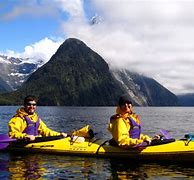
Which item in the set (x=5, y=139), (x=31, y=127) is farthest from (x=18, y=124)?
(x=5, y=139)

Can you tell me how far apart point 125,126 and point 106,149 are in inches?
97.4

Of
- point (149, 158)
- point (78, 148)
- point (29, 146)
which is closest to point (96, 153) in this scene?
point (78, 148)

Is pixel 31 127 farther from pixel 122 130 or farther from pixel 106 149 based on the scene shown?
pixel 122 130

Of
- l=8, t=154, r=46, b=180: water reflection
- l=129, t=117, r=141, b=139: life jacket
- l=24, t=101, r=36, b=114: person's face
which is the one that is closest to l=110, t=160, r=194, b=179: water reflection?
l=129, t=117, r=141, b=139: life jacket

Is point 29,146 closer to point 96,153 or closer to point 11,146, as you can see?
point 11,146

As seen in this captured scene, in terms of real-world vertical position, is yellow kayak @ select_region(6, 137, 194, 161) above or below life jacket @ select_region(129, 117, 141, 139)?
below

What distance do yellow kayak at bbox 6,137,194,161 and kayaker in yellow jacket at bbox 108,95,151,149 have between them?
69 cm

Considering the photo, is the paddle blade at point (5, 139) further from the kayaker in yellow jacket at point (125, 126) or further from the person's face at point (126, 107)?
the person's face at point (126, 107)

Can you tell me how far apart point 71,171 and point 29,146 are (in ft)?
19.8

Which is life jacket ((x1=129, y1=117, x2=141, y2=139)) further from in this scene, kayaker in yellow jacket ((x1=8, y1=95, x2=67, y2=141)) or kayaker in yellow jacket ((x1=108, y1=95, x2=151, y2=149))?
kayaker in yellow jacket ((x1=8, y1=95, x2=67, y2=141))

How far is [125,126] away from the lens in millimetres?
22859

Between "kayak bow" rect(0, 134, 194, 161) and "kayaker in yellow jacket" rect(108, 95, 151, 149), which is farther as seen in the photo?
"kayak bow" rect(0, 134, 194, 161)

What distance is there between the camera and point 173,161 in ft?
76.3

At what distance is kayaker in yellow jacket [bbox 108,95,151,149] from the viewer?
74.4 ft
